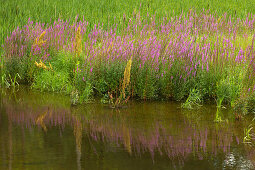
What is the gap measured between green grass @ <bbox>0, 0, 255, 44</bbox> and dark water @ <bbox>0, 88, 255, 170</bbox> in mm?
4020

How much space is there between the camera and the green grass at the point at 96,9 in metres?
11.5

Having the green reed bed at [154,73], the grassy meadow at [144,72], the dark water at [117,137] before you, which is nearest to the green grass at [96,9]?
the grassy meadow at [144,72]

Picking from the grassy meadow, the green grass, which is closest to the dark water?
the grassy meadow

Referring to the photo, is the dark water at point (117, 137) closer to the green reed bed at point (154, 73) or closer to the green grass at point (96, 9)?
the green reed bed at point (154, 73)

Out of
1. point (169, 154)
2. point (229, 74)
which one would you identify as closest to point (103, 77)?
point (229, 74)

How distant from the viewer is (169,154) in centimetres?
456

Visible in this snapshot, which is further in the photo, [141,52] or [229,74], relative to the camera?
[141,52]

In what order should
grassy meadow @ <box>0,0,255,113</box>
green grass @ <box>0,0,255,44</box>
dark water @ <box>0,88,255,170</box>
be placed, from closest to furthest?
dark water @ <box>0,88,255,170</box> → grassy meadow @ <box>0,0,255,113</box> → green grass @ <box>0,0,255,44</box>

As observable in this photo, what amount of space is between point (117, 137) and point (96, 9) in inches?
356

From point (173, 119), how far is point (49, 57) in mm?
3606

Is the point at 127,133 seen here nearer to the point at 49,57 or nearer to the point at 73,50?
the point at 73,50

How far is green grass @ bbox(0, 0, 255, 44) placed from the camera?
11.5 metres

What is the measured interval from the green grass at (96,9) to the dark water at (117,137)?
13.2 ft

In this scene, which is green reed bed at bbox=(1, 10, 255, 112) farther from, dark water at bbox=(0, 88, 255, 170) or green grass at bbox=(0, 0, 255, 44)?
→ green grass at bbox=(0, 0, 255, 44)
